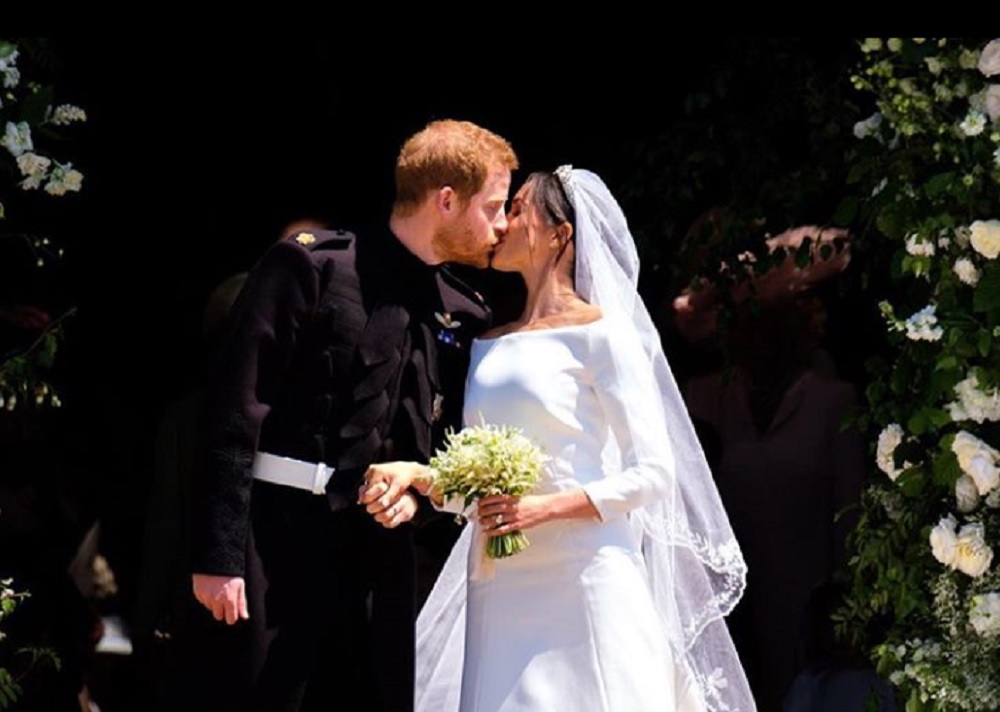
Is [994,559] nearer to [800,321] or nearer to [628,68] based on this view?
[800,321]

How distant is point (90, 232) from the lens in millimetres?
8984

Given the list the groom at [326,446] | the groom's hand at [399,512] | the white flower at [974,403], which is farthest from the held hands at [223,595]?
the white flower at [974,403]

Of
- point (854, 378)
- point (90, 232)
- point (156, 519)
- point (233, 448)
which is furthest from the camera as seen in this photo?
point (90, 232)

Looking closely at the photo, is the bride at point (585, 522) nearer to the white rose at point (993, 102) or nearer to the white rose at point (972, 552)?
the white rose at point (972, 552)

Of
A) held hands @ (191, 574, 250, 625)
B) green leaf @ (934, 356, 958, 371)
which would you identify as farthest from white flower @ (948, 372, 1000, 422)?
held hands @ (191, 574, 250, 625)

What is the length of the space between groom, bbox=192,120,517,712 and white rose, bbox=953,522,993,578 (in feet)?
4.63

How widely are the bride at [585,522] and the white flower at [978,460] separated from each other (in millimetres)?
656

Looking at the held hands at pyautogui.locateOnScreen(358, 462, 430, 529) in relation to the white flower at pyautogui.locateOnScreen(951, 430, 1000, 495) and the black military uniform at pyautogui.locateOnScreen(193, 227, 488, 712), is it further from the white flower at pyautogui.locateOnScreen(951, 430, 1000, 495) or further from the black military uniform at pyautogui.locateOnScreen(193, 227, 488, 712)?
the white flower at pyautogui.locateOnScreen(951, 430, 1000, 495)

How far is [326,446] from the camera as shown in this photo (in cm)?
620

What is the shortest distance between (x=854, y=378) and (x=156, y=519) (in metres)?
2.42

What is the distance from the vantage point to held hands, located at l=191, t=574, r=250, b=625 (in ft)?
19.8

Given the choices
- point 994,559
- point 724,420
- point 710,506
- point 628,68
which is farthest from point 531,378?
point 628,68

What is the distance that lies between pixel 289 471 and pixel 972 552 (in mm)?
1787

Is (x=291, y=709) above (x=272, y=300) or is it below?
below
